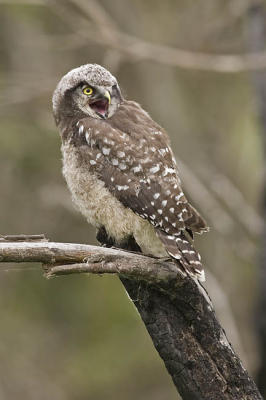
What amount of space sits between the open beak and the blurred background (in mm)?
3454

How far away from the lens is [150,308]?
175 inches

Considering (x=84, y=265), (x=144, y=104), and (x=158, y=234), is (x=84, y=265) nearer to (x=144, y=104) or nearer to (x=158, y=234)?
(x=158, y=234)

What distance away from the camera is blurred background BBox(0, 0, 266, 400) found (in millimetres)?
9617

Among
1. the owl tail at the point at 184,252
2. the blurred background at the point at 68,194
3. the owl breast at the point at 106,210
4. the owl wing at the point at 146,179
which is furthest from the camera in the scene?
the blurred background at the point at 68,194

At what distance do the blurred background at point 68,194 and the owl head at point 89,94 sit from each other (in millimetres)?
3416

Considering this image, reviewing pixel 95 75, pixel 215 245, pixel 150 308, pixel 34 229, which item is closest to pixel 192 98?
pixel 215 245

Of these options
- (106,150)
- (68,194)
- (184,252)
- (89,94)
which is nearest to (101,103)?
(89,94)

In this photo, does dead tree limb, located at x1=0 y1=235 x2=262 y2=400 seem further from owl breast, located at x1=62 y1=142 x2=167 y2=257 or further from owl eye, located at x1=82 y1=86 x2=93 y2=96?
owl eye, located at x1=82 y1=86 x2=93 y2=96

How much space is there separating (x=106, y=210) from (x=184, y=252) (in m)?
0.62

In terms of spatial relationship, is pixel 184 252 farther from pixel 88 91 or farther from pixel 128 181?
pixel 88 91

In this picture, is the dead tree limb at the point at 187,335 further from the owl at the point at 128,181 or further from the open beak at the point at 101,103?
the open beak at the point at 101,103

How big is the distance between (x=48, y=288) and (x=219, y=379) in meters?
7.85

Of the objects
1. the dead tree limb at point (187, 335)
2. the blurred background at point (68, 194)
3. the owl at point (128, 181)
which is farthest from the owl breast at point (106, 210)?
the blurred background at point (68, 194)

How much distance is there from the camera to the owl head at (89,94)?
5.13 meters
